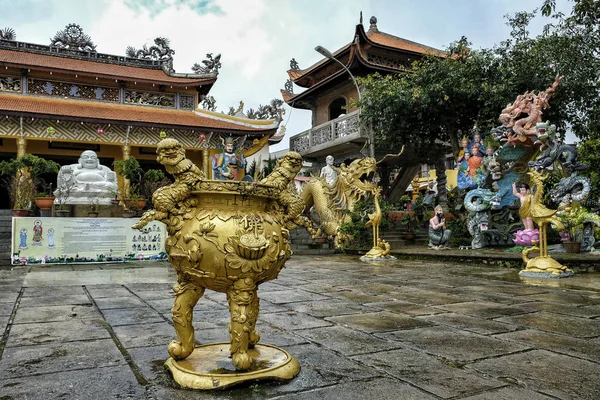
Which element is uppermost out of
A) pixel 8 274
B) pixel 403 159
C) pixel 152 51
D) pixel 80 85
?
pixel 152 51

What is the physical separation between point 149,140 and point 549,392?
2039 cm

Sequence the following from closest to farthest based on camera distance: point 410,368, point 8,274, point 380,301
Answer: point 410,368 < point 380,301 < point 8,274

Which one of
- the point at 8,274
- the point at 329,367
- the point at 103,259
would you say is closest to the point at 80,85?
the point at 103,259

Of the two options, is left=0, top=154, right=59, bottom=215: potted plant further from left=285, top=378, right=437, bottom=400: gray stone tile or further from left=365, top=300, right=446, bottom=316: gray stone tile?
left=285, top=378, right=437, bottom=400: gray stone tile

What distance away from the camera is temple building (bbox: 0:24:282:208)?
18859mm

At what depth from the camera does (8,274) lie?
7.77 m

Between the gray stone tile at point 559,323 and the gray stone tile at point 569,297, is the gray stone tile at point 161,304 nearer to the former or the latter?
the gray stone tile at point 559,323

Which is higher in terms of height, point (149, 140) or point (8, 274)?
point (149, 140)

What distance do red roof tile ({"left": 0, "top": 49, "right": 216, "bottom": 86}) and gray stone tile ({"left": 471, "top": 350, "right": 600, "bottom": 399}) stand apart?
69.1ft

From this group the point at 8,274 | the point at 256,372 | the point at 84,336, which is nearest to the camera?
the point at 256,372

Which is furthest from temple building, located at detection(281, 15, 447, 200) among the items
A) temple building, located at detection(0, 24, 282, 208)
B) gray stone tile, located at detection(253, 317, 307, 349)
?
gray stone tile, located at detection(253, 317, 307, 349)

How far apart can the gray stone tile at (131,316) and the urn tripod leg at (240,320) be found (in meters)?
1.69

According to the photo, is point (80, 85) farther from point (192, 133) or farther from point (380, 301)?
point (380, 301)

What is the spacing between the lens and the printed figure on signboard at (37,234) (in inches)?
378
